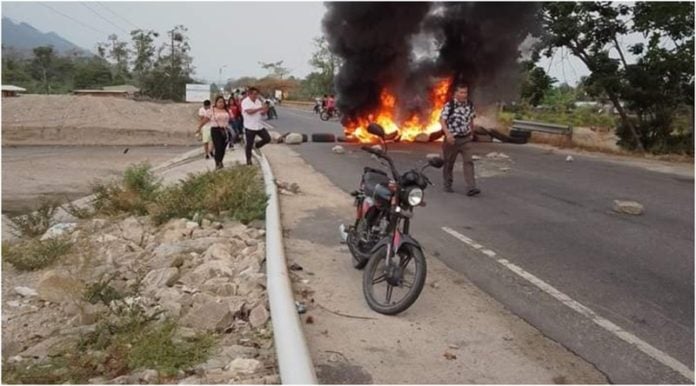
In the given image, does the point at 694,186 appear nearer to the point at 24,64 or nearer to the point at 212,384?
the point at 212,384

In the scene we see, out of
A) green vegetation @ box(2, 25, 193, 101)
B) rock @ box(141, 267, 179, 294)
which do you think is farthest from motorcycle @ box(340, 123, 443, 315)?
green vegetation @ box(2, 25, 193, 101)

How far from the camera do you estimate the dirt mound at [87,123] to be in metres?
31.0

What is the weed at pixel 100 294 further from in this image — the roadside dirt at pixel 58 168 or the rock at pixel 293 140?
the rock at pixel 293 140

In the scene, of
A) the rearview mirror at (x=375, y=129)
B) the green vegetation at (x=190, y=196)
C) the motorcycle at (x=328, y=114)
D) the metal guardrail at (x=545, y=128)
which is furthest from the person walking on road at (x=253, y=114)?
the motorcycle at (x=328, y=114)

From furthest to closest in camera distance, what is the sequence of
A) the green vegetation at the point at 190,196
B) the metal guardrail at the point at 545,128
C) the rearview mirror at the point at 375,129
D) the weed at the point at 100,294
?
the metal guardrail at the point at 545,128 → the green vegetation at the point at 190,196 → the rearview mirror at the point at 375,129 → the weed at the point at 100,294

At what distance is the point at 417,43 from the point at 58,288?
14608mm

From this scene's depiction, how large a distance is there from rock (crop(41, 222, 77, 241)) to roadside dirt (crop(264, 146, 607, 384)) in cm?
360

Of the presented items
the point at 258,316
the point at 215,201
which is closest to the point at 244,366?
the point at 258,316

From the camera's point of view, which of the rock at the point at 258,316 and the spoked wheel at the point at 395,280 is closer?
the rock at the point at 258,316

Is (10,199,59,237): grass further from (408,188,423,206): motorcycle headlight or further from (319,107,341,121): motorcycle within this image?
(319,107,341,121): motorcycle

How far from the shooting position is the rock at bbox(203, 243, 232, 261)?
217 inches

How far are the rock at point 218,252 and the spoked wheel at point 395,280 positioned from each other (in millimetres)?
1599

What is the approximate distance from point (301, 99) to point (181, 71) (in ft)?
82.4

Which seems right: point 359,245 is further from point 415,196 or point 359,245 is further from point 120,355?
point 120,355
